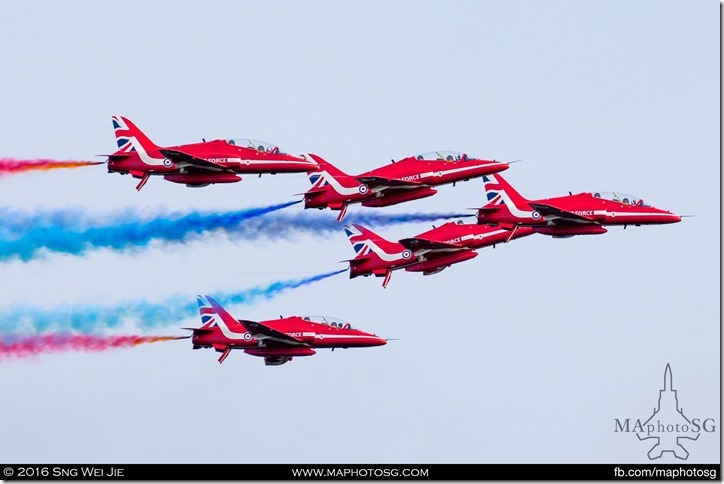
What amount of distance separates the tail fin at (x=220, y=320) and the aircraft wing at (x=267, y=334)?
14.1 inches

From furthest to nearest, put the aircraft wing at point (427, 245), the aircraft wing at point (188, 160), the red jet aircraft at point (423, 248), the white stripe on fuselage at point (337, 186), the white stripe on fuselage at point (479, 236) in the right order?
the white stripe on fuselage at point (479, 236) → the red jet aircraft at point (423, 248) → the aircraft wing at point (427, 245) → the white stripe on fuselage at point (337, 186) → the aircraft wing at point (188, 160)

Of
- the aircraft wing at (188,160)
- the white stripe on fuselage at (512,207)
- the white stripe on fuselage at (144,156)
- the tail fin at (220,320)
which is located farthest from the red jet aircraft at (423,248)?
the white stripe on fuselage at (144,156)

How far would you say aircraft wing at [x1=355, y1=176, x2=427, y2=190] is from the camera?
495 feet

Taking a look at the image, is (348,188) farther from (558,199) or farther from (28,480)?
(28,480)

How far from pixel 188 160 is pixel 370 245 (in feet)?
30.6

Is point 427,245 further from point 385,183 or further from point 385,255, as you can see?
point 385,183

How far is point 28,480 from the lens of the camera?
143875 mm

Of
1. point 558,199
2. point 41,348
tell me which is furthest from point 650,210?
point 41,348

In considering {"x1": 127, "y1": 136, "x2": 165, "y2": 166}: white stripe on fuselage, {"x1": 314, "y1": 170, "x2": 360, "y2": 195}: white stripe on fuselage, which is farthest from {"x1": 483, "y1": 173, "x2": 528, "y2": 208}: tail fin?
{"x1": 127, "y1": 136, "x2": 165, "y2": 166}: white stripe on fuselage

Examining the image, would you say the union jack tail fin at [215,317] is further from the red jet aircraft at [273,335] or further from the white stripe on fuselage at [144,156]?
the white stripe on fuselage at [144,156]

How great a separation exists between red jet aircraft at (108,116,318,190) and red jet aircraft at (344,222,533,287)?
15.7 feet

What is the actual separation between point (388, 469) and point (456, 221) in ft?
44.0

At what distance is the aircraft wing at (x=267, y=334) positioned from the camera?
492ft

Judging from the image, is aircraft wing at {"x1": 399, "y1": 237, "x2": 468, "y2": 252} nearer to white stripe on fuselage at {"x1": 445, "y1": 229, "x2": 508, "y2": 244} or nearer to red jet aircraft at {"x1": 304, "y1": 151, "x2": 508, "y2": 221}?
white stripe on fuselage at {"x1": 445, "y1": 229, "x2": 508, "y2": 244}
